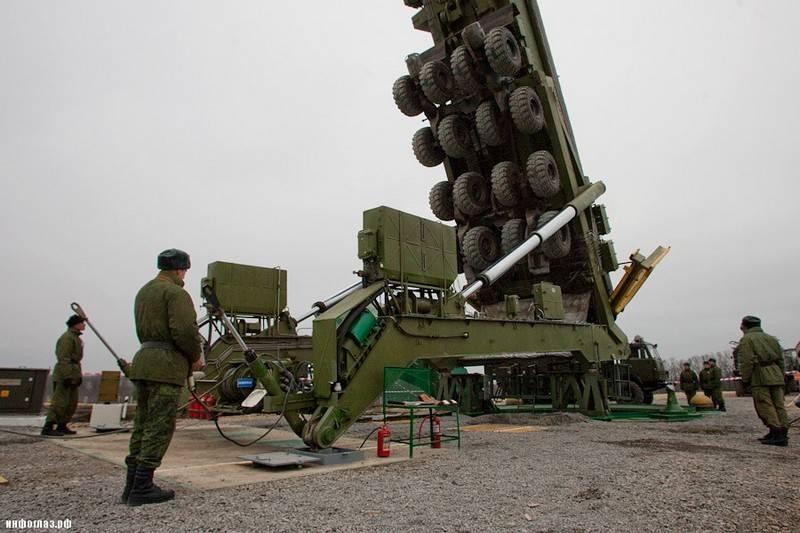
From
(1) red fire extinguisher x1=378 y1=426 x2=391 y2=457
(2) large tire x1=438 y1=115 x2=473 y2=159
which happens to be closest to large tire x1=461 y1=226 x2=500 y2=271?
(2) large tire x1=438 y1=115 x2=473 y2=159

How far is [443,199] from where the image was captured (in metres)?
13.3

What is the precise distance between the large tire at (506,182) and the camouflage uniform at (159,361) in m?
8.83

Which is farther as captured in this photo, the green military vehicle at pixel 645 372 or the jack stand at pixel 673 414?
the green military vehicle at pixel 645 372

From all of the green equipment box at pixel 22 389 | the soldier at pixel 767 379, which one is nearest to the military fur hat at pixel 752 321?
the soldier at pixel 767 379

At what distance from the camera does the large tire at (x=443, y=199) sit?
13336 millimetres

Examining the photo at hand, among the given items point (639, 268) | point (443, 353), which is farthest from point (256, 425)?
point (639, 268)

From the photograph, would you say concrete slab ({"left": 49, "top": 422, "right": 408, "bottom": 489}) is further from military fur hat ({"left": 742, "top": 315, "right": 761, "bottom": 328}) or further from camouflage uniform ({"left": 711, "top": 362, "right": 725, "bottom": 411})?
camouflage uniform ({"left": 711, "top": 362, "right": 725, "bottom": 411})

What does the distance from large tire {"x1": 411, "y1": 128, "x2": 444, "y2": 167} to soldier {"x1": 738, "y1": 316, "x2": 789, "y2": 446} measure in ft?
26.7

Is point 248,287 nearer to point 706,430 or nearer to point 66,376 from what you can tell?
point 66,376

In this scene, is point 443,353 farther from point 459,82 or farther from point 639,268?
point 639,268

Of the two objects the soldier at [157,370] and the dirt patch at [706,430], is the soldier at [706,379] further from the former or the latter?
the soldier at [157,370]

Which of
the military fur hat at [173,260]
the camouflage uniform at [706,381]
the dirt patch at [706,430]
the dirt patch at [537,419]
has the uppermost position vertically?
the military fur hat at [173,260]

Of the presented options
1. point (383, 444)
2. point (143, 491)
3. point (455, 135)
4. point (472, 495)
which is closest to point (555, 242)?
point (455, 135)

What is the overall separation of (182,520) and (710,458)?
5.05m
